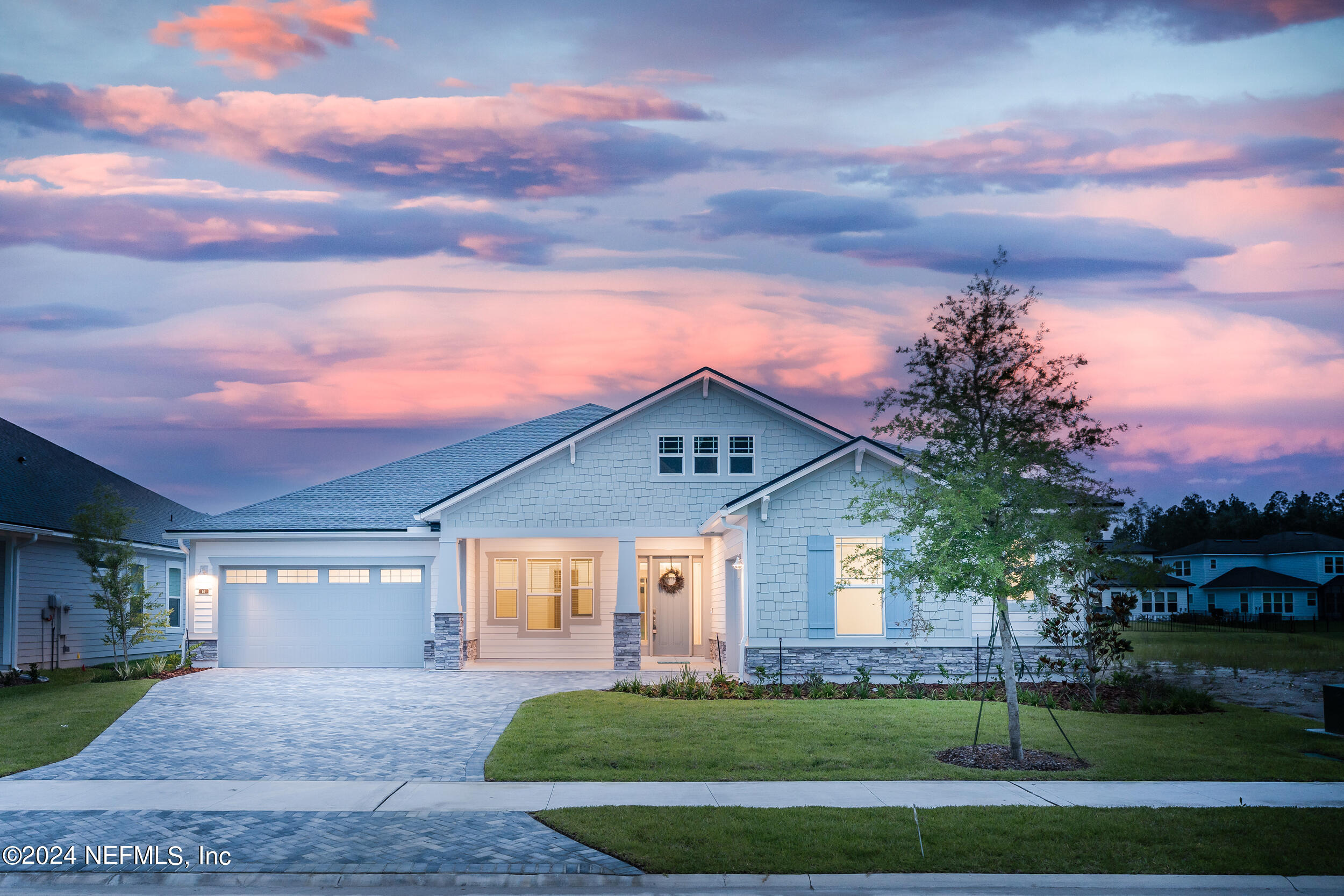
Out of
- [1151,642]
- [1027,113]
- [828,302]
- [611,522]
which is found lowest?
[1151,642]

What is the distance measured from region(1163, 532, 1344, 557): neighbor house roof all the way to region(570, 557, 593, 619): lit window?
198 feet

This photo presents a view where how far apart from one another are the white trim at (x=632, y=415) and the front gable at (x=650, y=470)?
0.03m

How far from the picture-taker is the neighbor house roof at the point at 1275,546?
6562 centimetres

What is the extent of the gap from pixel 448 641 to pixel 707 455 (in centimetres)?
745

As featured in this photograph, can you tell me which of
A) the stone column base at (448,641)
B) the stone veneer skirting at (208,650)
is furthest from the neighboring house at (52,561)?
the stone column base at (448,641)

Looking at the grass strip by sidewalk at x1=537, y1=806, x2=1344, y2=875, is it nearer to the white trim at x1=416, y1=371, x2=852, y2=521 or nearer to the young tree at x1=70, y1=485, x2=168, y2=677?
the white trim at x1=416, y1=371, x2=852, y2=521

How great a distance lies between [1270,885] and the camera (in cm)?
721

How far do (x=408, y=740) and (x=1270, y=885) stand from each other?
1006 centimetres

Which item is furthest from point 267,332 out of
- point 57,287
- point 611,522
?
point 611,522

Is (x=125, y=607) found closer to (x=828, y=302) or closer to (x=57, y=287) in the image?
(x=57, y=287)

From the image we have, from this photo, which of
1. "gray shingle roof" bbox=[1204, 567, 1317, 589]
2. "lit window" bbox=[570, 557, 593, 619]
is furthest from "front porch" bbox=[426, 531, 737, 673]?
"gray shingle roof" bbox=[1204, 567, 1317, 589]

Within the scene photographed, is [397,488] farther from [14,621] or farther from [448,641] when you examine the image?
[14,621]

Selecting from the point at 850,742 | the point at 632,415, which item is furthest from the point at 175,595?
the point at 850,742

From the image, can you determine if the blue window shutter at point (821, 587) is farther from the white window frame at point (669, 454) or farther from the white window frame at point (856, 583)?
the white window frame at point (669, 454)
